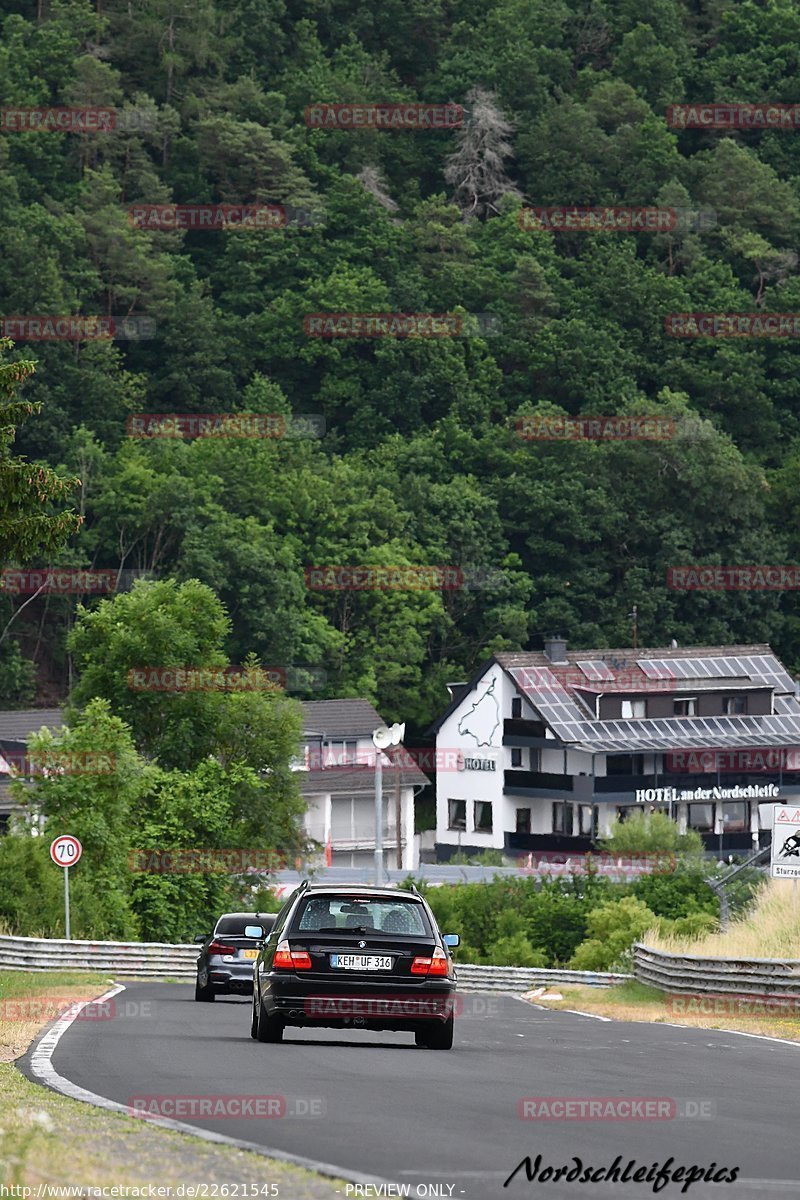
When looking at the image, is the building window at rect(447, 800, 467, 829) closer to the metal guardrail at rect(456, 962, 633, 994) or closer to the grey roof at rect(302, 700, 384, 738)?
the grey roof at rect(302, 700, 384, 738)

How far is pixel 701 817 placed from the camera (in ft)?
300

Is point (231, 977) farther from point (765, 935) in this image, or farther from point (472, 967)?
point (472, 967)

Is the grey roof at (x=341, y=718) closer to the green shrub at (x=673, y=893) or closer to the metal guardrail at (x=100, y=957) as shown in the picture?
the green shrub at (x=673, y=893)

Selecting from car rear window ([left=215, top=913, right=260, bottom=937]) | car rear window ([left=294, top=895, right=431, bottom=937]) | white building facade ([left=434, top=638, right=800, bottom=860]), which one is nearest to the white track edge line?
car rear window ([left=294, top=895, right=431, bottom=937])

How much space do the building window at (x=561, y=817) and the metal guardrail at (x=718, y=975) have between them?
59666mm

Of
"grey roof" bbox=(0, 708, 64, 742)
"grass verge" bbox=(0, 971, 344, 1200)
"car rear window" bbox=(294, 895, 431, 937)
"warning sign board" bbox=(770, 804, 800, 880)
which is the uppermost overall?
"grey roof" bbox=(0, 708, 64, 742)

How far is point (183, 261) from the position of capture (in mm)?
118500

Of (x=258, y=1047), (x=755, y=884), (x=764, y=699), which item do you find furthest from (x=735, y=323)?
(x=258, y=1047)

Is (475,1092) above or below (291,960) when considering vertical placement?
below

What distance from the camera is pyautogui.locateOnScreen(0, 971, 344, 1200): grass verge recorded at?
866cm

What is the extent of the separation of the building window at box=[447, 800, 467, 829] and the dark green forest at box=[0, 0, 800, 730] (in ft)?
17.3

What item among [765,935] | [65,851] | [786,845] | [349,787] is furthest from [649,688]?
[786,845]

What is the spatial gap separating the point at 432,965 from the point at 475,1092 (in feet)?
12.1

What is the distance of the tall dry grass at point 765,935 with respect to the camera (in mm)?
28016
